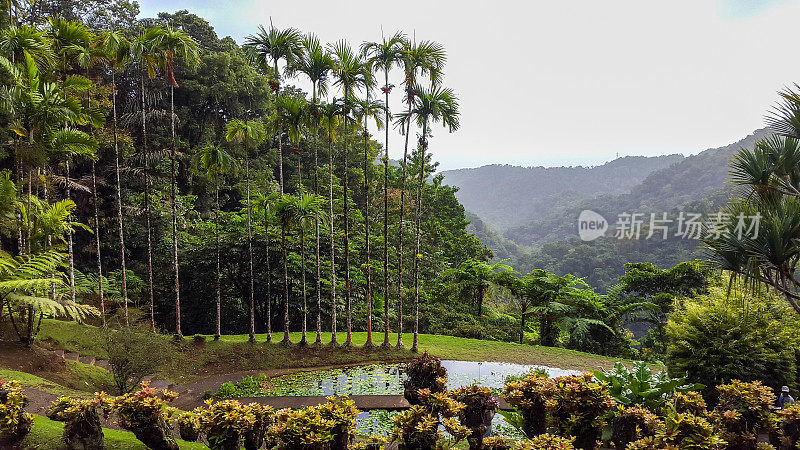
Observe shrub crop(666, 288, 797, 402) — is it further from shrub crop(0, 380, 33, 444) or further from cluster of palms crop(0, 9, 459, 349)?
shrub crop(0, 380, 33, 444)

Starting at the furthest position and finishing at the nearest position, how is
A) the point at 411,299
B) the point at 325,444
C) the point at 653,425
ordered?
1. the point at 411,299
2. the point at 653,425
3. the point at 325,444

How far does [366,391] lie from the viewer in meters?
8.88

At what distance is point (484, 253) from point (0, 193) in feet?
67.8

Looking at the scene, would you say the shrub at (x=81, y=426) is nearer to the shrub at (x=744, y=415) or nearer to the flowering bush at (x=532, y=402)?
the flowering bush at (x=532, y=402)

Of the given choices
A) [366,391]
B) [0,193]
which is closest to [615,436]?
[366,391]

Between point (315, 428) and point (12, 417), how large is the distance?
2749mm

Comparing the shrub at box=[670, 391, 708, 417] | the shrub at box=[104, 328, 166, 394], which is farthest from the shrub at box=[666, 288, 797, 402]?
the shrub at box=[104, 328, 166, 394]

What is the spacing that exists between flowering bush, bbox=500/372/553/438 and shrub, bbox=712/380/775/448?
2039mm

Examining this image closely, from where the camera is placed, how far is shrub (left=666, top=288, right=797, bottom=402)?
7129 mm

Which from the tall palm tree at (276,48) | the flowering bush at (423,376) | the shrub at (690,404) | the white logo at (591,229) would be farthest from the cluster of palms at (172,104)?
the white logo at (591,229)

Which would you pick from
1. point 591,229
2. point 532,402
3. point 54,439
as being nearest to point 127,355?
point 54,439

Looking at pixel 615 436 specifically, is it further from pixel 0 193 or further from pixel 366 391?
pixel 0 193

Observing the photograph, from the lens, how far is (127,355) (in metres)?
7.66

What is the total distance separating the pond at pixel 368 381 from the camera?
8.37 meters
